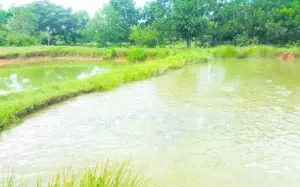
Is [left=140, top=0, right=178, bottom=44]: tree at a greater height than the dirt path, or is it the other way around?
[left=140, top=0, right=178, bottom=44]: tree

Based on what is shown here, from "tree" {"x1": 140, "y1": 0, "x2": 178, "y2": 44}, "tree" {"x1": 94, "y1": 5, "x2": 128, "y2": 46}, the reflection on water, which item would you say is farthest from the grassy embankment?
"tree" {"x1": 94, "y1": 5, "x2": 128, "y2": 46}

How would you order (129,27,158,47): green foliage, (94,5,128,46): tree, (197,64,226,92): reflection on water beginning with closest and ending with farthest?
(197,64,226,92): reflection on water → (129,27,158,47): green foliage → (94,5,128,46): tree

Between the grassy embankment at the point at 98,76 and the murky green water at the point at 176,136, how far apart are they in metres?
→ 0.32

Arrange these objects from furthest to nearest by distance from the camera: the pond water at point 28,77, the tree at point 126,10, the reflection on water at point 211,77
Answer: the tree at point 126,10
the pond water at point 28,77
the reflection on water at point 211,77

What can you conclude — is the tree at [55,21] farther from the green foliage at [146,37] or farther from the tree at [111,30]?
the green foliage at [146,37]

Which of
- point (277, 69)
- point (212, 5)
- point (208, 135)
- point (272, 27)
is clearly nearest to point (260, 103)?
point (208, 135)

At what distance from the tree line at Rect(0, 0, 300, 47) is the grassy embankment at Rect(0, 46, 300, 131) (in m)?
5.23

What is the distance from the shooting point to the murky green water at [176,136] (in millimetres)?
4926

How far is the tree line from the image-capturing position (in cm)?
2528

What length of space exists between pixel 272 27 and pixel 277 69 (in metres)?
10.1

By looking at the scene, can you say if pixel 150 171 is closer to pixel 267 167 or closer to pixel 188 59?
pixel 267 167

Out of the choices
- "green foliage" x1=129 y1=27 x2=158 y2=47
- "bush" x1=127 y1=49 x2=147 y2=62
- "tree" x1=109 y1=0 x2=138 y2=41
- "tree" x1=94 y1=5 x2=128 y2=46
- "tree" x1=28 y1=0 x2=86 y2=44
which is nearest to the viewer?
"bush" x1=127 y1=49 x2=147 y2=62

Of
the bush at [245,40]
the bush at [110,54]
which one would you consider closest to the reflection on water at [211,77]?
the bush at [110,54]

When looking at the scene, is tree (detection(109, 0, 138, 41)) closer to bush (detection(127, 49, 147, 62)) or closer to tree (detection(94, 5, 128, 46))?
tree (detection(94, 5, 128, 46))
